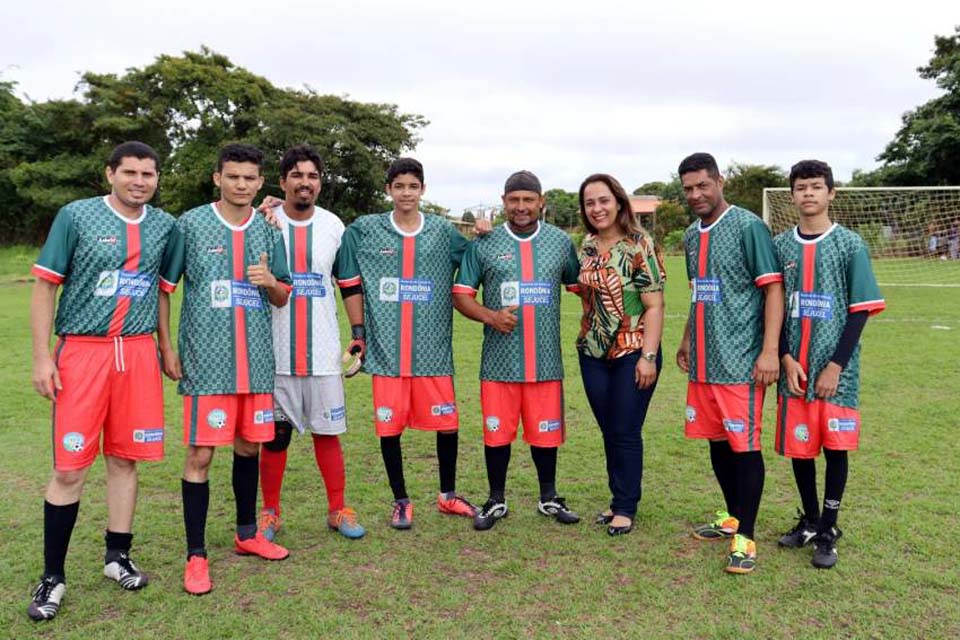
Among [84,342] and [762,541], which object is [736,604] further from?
[84,342]

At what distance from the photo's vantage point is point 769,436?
20.5ft

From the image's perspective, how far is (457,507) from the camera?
4.64 meters

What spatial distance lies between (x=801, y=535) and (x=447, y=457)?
200 cm

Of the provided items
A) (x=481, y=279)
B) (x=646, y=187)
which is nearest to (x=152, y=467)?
(x=481, y=279)

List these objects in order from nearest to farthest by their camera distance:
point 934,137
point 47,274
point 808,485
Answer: point 47,274
point 808,485
point 934,137

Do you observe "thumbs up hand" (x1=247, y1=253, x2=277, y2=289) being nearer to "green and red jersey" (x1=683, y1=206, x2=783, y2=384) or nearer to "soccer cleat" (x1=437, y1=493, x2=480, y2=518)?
"soccer cleat" (x1=437, y1=493, x2=480, y2=518)

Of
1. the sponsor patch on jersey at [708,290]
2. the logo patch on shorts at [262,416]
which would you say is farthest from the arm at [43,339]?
the sponsor patch on jersey at [708,290]

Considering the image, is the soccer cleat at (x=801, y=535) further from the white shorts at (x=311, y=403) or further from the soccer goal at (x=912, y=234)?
the soccer goal at (x=912, y=234)

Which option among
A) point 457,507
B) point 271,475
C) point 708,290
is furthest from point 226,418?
point 708,290

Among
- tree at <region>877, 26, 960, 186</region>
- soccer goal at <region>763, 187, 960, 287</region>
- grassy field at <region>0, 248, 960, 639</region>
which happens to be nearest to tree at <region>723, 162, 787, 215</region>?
tree at <region>877, 26, 960, 186</region>

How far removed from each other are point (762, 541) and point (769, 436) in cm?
225

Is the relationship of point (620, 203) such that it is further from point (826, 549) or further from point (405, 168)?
point (826, 549)

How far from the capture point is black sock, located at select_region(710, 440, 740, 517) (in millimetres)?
4238

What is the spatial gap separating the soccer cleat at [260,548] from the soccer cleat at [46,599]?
833mm
